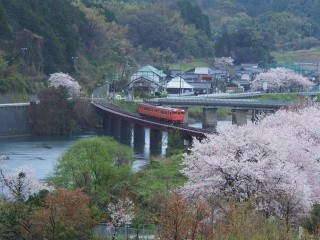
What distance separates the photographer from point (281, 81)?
5047cm

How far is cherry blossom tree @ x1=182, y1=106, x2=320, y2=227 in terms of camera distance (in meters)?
16.3

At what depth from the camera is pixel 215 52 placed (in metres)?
62.2

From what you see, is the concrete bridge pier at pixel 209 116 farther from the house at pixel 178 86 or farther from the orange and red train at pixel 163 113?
the house at pixel 178 86

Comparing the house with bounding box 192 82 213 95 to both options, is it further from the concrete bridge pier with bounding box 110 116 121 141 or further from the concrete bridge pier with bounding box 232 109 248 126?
the concrete bridge pier with bounding box 110 116 121 141

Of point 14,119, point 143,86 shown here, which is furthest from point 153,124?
point 143,86

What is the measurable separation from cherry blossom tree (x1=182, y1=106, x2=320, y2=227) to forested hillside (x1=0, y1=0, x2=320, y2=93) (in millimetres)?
20915

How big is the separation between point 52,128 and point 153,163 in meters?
13.3

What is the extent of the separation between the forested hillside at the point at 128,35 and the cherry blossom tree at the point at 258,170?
20915 millimetres

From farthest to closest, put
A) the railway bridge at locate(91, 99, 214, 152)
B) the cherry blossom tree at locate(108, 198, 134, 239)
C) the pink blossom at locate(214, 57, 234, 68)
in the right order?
the pink blossom at locate(214, 57, 234, 68), the railway bridge at locate(91, 99, 214, 152), the cherry blossom tree at locate(108, 198, 134, 239)

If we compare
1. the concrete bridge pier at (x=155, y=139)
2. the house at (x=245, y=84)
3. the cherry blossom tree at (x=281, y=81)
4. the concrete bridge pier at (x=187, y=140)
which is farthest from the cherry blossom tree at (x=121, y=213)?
the house at (x=245, y=84)

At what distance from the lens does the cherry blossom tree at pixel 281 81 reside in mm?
50375

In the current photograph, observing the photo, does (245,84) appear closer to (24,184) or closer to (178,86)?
(178,86)

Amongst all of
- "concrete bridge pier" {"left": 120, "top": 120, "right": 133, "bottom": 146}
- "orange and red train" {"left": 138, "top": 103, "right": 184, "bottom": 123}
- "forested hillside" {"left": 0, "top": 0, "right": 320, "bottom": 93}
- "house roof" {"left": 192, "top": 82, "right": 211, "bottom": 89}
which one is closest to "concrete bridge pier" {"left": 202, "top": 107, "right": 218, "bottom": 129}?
"orange and red train" {"left": 138, "top": 103, "right": 184, "bottom": 123}

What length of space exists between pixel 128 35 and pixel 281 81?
1196 cm
